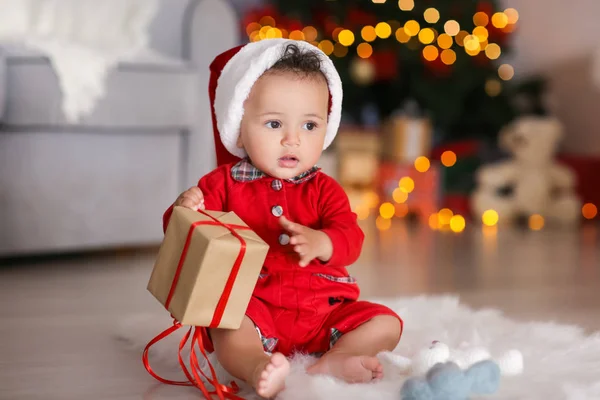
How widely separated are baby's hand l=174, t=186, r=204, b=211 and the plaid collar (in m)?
0.06

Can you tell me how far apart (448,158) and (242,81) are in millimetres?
2447

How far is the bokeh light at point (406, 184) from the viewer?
10.9ft

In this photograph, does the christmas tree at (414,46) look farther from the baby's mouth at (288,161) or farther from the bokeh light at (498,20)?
the baby's mouth at (288,161)

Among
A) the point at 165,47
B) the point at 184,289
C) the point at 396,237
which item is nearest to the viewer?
the point at 184,289

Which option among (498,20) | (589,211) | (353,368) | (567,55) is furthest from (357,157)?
(353,368)

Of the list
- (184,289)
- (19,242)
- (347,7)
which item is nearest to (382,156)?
(347,7)

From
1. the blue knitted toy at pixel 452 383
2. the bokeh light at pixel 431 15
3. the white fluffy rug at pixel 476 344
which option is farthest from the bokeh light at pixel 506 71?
the blue knitted toy at pixel 452 383

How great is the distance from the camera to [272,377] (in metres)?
0.98

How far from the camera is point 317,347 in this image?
1187mm

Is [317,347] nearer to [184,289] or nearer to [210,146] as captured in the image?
[184,289]

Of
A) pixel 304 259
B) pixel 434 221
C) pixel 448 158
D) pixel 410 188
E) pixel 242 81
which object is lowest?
pixel 434 221

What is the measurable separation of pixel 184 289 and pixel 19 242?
111 cm

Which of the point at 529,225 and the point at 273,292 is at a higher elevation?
the point at 273,292

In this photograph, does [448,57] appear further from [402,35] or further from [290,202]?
[290,202]
